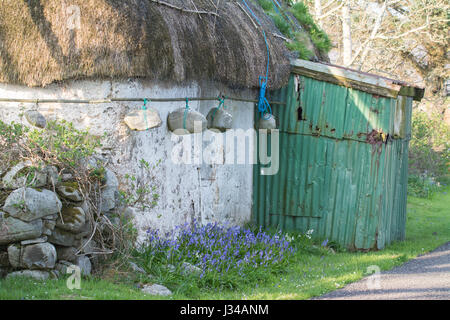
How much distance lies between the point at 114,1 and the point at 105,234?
244cm

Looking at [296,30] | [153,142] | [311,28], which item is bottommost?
[153,142]

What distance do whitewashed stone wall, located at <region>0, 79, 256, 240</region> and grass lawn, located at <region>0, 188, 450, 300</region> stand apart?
1210 millimetres

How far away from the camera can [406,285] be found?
19.6 ft

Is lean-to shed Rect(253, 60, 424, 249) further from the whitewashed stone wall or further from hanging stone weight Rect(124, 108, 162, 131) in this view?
hanging stone weight Rect(124, 108, 162, 131)

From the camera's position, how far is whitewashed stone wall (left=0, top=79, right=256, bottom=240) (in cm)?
602

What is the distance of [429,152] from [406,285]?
10469 millimetres

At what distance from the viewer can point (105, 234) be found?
560 cm

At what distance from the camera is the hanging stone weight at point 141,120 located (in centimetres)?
598

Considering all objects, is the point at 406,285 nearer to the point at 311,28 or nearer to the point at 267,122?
the point at 267,122

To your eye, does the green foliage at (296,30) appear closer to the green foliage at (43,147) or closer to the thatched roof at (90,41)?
the thatched roof at (90,41)
